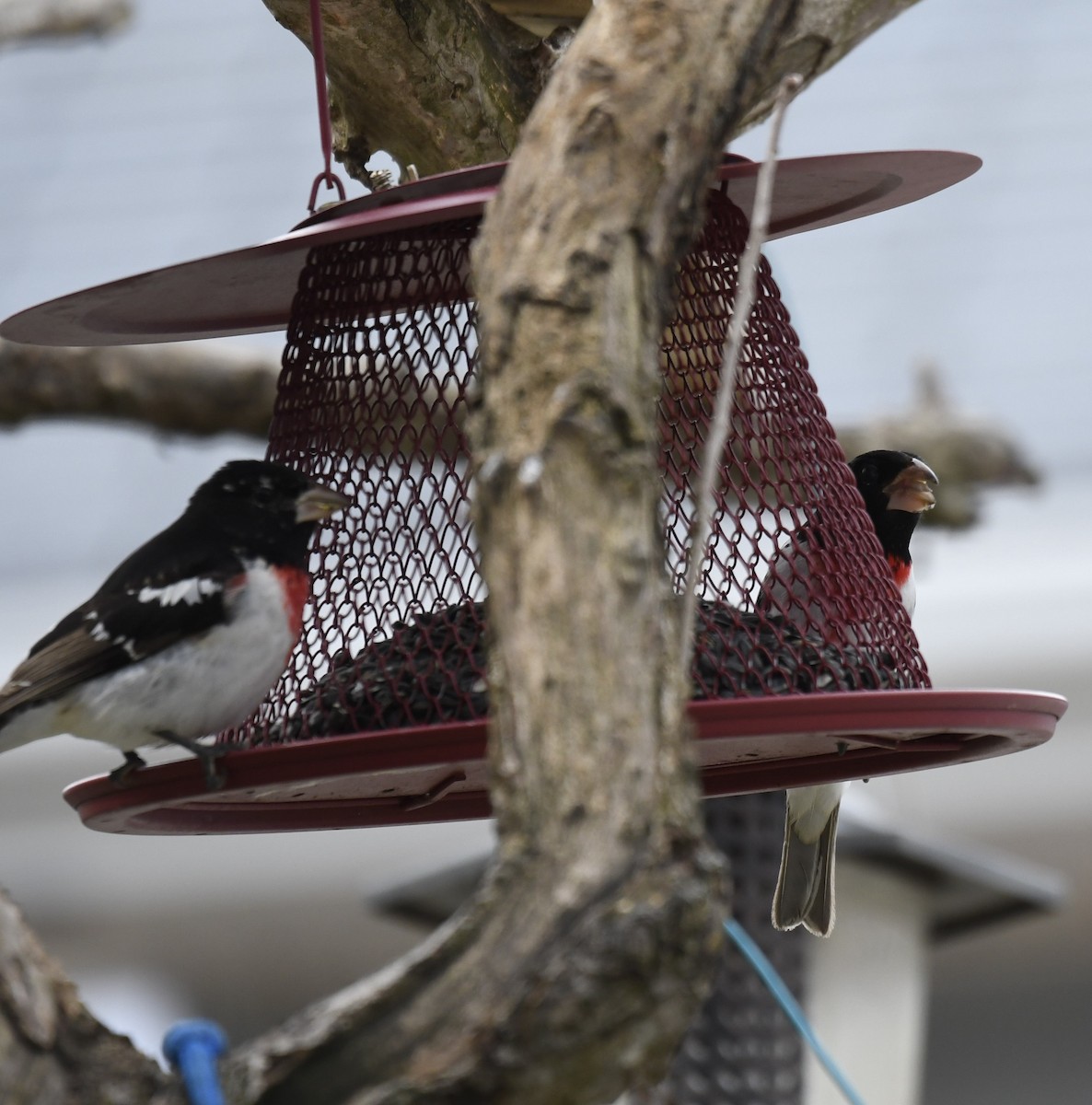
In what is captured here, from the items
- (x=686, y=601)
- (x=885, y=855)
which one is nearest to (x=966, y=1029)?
(x=885, y=855)

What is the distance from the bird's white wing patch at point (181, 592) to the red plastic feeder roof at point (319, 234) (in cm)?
55

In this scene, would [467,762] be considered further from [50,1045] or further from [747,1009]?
[747,1009]

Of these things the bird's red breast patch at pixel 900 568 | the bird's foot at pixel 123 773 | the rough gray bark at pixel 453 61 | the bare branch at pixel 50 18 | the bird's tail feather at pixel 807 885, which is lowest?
the bird's tail feather at pixel 807 885

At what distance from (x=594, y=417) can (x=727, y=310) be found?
160cm

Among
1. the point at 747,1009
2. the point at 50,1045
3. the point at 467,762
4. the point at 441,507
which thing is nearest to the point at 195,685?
the point at 441,507

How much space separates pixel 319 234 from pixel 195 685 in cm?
94

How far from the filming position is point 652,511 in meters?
1.98

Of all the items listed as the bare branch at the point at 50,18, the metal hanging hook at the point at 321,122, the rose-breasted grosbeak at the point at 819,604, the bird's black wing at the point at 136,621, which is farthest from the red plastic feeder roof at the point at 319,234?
the bare branch at the point at 50,18

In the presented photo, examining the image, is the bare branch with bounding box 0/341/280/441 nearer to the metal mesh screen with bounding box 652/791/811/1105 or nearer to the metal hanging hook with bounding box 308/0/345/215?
the metal mesh screen with bounding box 652/791/811/1105

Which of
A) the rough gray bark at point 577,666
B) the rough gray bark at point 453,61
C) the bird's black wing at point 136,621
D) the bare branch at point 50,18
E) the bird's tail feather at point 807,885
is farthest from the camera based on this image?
the bare branch at point 50,18

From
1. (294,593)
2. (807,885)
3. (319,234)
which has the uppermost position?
(319,234)

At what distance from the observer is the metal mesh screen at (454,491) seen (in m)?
3.27

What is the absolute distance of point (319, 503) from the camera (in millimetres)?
3320

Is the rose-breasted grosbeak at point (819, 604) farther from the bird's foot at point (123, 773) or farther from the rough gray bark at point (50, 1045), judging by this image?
the rough gray bark at point (50, 1045)
